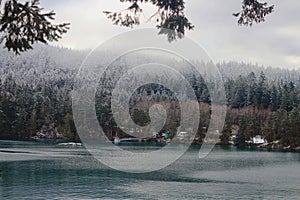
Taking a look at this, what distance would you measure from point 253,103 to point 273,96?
14.1ft

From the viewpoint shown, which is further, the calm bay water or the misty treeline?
the misty treeline

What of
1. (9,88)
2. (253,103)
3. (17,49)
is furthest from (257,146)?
(17,49)

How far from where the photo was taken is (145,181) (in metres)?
34.6

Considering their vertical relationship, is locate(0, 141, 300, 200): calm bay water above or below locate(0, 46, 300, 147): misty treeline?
below

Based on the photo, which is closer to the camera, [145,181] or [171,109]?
[145,181]

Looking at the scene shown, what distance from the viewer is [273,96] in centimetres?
9819

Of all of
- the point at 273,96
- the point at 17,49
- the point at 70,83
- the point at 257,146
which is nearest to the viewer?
the point at 17,49

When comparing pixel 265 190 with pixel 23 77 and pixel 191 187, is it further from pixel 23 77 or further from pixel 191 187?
pixel 23 77

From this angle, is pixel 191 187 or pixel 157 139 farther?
pixel 157 139

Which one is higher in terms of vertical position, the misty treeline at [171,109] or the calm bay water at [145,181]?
the misty treeline at [171,109]

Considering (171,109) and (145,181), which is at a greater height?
(171,109)

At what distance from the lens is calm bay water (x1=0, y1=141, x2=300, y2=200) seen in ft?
92.9

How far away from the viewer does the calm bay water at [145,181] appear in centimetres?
2831

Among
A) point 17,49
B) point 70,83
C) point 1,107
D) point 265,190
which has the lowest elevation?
point 265,190
